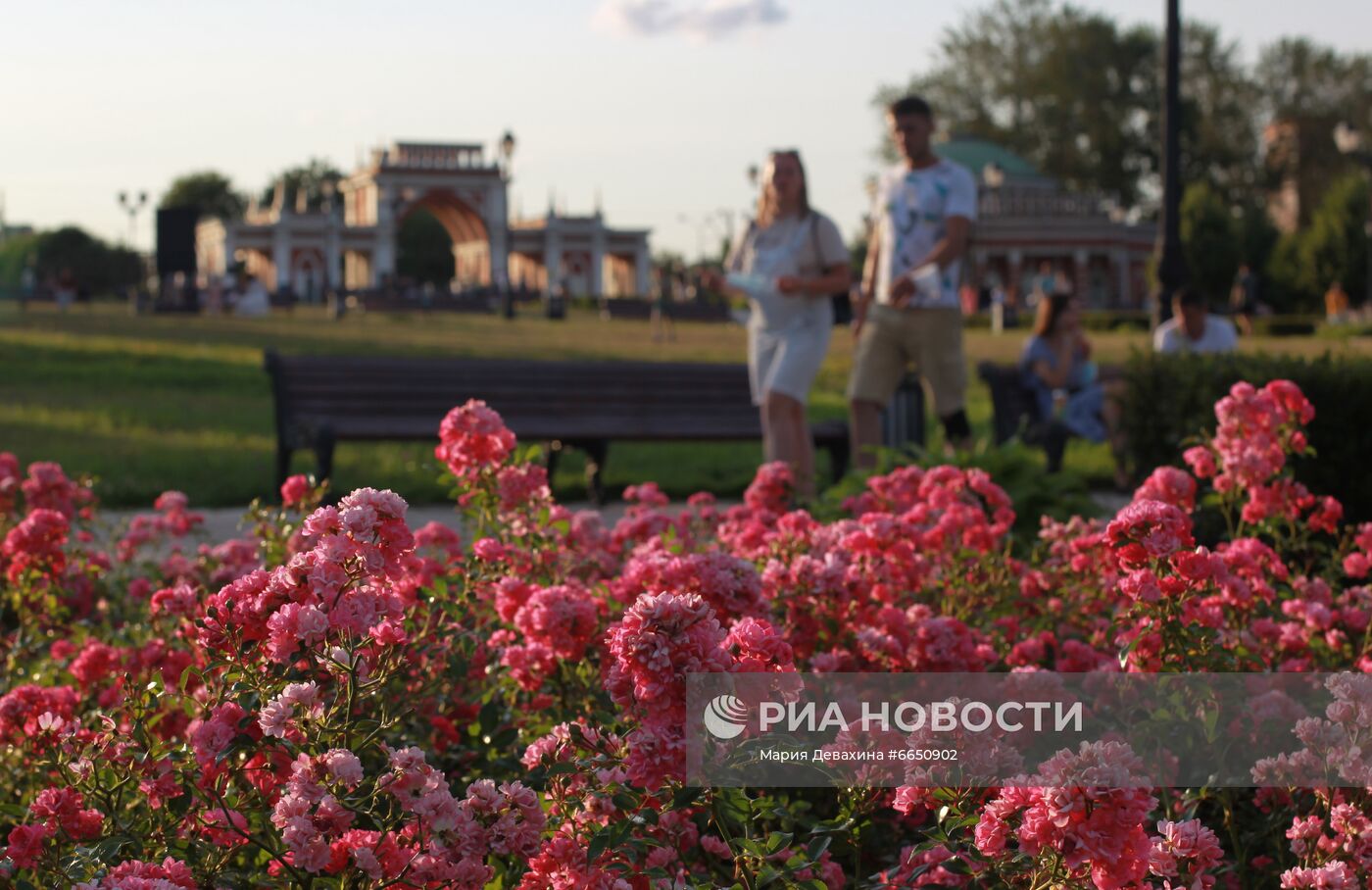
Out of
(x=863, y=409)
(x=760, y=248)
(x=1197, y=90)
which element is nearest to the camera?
(x=760, y=248)

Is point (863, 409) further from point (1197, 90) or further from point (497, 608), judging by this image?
point (1197, 90)

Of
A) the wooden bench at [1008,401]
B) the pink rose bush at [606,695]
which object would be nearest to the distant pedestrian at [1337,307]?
the wooden bench at [1008,401]

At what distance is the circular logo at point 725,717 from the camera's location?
197 centimetres

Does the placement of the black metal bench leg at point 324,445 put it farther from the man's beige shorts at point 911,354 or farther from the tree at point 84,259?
the tree at point 84,259

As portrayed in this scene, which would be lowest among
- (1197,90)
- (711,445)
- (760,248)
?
(711,445)

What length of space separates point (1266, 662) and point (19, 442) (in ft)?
32.9

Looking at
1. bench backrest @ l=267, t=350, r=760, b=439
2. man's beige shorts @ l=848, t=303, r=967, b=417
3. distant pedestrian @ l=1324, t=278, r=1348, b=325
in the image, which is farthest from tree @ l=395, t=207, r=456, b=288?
man's beige shorts @ l=848, t=303, r=967, b=417

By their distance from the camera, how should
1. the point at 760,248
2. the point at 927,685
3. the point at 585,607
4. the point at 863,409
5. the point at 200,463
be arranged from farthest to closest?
the point at 200,463 < the point at 863,409 < the point at 760,248 < the point at 927,685 < the point at 585,607

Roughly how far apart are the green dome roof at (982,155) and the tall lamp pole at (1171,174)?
62531mm

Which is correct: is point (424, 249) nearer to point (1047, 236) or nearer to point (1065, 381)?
point (1047, 236)

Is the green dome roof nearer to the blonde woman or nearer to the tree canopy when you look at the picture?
the tree canopy

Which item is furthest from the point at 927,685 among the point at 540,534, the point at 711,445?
the point at 711,445

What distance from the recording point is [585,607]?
100 inches

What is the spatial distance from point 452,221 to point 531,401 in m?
86.4
